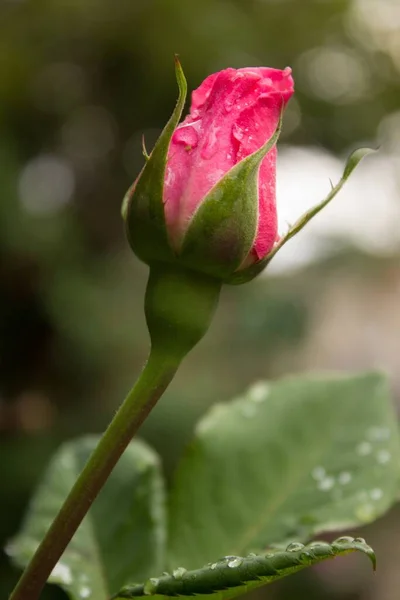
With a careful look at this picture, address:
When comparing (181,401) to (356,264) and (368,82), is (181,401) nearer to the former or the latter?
(368,82)

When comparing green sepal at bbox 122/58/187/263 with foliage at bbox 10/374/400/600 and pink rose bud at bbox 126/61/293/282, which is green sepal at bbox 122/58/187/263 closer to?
pink rose bud at bbox 126/61/293/282

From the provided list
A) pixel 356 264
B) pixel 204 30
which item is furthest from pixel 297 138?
pixel 356 264

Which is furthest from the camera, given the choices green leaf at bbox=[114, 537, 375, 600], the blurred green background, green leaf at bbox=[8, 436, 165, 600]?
the blurred green background

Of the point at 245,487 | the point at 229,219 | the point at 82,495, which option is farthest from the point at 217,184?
the point at 245,487

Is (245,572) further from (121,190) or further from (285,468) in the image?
(121,190)

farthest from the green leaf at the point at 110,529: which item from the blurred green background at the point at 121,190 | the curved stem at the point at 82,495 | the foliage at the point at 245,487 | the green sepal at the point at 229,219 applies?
the blurred green background at the point at 121,190

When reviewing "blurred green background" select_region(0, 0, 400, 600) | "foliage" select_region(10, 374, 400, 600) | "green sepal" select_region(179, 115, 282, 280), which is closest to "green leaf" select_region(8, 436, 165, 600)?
"foliage" select_region(10, 374, 400, 600)

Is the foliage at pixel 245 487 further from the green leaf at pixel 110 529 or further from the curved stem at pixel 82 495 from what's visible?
the curved stem at pixel 82 495

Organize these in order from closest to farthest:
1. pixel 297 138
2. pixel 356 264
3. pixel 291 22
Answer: pixel 291 22
pixel 297 138
pixel 356 264
